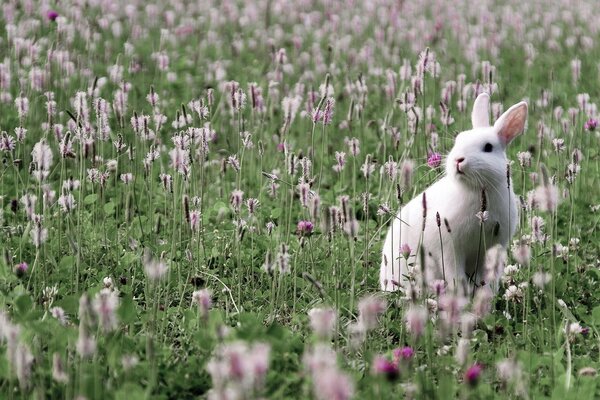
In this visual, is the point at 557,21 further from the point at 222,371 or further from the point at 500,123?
the point at 222,371


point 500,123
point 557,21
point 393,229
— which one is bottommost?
point 393,229

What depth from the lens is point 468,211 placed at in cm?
432

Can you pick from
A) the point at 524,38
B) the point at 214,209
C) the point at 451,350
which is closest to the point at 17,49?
the point at 214,209

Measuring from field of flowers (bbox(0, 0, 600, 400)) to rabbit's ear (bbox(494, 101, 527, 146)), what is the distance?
6.0 inches

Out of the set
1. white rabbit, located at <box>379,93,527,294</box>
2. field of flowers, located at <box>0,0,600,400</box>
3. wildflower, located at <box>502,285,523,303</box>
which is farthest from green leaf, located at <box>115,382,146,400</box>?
wildflower, located at <box>502,285,523,303</box>

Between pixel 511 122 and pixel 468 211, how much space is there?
1.63 ft

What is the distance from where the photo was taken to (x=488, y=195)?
14.1 ft

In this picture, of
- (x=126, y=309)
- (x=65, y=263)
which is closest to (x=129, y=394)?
(x=126, y=309)

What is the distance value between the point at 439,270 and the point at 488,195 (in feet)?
1.39

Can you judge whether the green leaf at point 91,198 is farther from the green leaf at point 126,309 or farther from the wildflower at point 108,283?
the green leaf at point 126,309

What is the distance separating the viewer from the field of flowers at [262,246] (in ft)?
10.1

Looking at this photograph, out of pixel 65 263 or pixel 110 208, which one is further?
pixel 110 208

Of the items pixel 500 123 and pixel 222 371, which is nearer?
pixel 222 371

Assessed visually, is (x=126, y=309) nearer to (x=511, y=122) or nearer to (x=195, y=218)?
(x=195, y=218)
